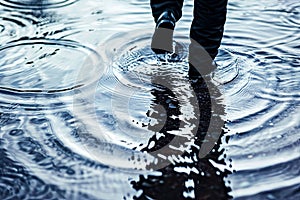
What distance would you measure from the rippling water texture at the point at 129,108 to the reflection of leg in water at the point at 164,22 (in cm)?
8

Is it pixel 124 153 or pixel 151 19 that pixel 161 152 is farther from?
pixel 151 19

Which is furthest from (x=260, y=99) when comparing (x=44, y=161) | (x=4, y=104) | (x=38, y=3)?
(x=38, y=3)

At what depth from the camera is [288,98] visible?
244 cm

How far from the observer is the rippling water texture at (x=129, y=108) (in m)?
1.89

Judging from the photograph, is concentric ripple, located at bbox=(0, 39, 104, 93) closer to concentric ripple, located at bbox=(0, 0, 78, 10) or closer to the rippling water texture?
the rippling water texture

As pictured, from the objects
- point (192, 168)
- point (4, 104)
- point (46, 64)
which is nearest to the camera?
point (192, 168)

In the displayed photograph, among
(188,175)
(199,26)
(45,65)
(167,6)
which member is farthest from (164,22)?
(188,175)

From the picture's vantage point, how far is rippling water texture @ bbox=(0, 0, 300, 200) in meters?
1.89

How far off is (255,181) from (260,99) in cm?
65

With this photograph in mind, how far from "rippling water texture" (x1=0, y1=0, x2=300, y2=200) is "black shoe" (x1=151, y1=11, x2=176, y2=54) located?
71 mm

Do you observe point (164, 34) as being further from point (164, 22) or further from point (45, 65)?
point (45, 65)

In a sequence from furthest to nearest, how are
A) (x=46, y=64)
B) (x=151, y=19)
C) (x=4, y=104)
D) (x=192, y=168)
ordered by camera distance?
(x=151, y=19), (x=46, y=64), (x=4, y=104), (x=192, y=168)

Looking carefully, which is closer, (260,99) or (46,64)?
(260,99)

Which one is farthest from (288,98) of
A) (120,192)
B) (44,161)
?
(44,161)
